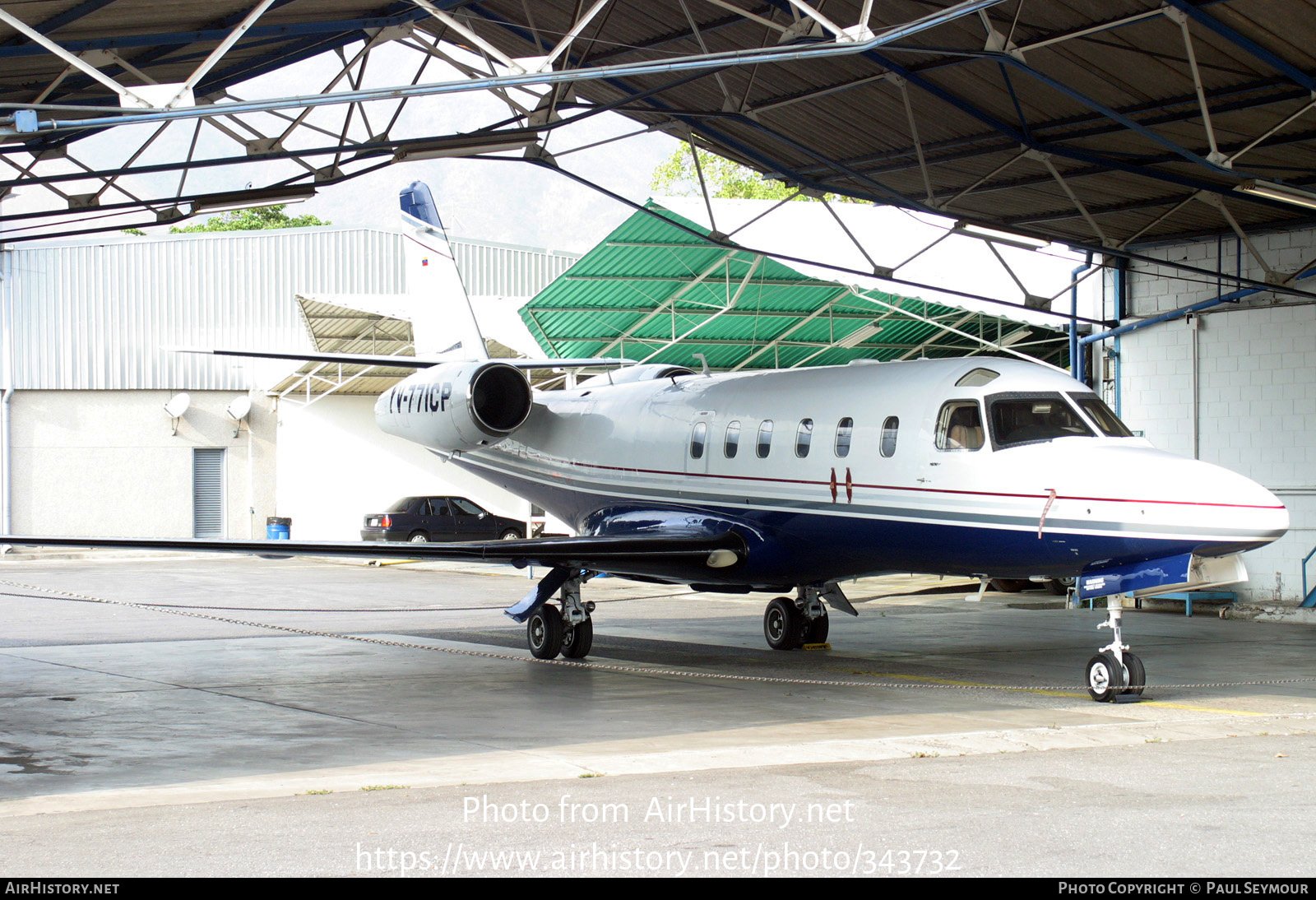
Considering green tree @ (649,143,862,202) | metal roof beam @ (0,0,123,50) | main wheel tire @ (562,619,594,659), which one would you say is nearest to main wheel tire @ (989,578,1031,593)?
main wheel tire @ (562,619,594,659)

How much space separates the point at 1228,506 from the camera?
10211 millimetres

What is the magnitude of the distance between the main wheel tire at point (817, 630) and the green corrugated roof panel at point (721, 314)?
36.9 ft

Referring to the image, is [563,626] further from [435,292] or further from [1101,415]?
[435,292]

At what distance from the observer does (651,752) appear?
354 inches

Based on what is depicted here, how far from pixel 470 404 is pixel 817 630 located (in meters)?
5.26

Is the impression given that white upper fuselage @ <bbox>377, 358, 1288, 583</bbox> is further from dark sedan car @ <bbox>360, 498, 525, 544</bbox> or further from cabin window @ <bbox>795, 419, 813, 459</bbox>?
dark sedan car @ <bbox>360, 498, 525, 544</bbox>

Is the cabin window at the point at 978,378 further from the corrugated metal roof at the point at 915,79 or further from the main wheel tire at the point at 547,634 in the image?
the main wheel tire at the point at 547,634

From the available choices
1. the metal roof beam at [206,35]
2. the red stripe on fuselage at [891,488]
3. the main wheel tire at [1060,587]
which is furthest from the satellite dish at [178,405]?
the metal roof beam at [206,35]

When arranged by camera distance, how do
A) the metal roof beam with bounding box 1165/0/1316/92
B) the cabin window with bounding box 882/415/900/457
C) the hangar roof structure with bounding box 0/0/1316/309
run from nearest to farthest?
the hangar roof structure with bounding box 0/0/1316/309 → the cabin window with bounding box 882/415/900/457 → the metal roof beam with bounding box 1165/0/1316/92

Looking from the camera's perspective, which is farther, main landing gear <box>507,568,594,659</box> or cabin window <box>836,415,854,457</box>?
main landing gear <box>507,568,594,659</box>

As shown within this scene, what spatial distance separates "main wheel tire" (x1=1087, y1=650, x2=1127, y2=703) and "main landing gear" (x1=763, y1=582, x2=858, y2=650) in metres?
4.78

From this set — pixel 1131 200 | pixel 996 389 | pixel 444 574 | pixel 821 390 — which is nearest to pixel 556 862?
pixel 996 389

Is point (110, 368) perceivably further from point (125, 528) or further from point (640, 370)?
point (640, 370)

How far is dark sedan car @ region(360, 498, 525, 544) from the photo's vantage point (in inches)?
1495
